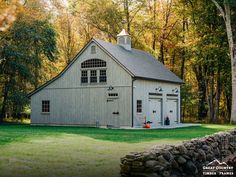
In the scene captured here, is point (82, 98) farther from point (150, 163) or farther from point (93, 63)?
point (150, 163)

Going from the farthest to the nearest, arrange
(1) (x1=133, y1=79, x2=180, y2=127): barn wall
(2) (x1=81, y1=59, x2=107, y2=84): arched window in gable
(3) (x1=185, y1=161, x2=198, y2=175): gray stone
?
(2) (x1=81, y1=59, x2=107, y2=84): arched window in gable → (1) (x1=133, y1=79, x2=180, y2=127): barn wall → (3) (x1=185, y1=161, x2=198, y2=175): gray stone

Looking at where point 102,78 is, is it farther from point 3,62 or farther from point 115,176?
point 115,176

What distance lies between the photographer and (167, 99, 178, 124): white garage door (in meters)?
32.0

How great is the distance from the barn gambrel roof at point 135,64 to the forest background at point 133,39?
14.2 feet

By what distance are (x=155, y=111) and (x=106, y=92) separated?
3.84 m

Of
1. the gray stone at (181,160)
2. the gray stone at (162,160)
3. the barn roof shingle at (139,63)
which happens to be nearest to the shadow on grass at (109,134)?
the gray stone at (181,160)

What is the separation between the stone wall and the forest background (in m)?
19.0

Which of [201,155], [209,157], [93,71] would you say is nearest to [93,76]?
[93,71]

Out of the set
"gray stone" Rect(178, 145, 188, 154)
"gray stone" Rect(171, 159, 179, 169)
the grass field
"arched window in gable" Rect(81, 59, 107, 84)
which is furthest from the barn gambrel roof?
"gray stone" Rect(171, 159, 179, 169)

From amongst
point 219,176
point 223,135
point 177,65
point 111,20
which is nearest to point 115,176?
point 219,176

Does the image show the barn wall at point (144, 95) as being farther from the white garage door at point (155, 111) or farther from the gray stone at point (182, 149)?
the gray stone at point (182, 149)

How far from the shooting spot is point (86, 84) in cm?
2938

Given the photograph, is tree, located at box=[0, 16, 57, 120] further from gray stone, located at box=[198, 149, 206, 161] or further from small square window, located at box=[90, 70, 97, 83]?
gray stone, located at box=[198, 149, 206, 161]

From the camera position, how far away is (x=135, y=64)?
2950 cm
